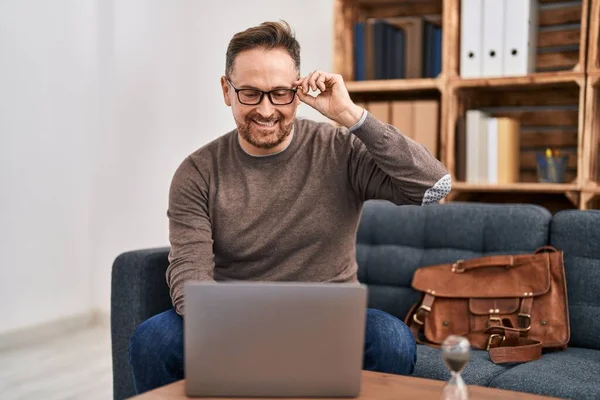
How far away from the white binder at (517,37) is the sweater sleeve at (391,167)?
1.17m

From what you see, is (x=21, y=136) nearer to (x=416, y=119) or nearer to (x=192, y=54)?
(x=192, y=54)

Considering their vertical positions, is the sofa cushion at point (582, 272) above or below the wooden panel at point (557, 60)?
below

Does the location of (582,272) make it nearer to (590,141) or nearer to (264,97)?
(590,141)

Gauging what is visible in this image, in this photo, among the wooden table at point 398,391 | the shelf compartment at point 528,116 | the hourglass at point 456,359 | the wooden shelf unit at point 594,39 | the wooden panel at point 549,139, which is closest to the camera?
the hourglass at point 456,359

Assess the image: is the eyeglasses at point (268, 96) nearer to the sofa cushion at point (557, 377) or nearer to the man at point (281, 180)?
the man at point (281, 180)

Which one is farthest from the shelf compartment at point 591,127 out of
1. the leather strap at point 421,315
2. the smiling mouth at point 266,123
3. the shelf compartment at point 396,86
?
the smiling mouth at point 266,123

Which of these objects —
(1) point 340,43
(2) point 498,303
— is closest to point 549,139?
(1) point 340,43

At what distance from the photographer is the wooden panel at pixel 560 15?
2.89 meters

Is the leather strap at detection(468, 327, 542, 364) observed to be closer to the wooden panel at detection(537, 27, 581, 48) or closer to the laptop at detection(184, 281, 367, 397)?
the laptop at detection(184, 281, 367, 397)

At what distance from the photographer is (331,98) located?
1.70 meters

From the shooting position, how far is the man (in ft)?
5.50

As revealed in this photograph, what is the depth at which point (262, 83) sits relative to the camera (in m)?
1.69

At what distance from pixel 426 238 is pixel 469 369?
59 cm

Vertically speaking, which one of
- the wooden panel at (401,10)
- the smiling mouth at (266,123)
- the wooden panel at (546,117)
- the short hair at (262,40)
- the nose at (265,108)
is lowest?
the wooden panel at (546,117)
